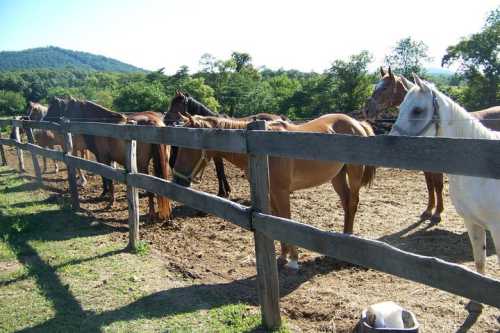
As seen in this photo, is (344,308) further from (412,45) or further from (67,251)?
(412,45)

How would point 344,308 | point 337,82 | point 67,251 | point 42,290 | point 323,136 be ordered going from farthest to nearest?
point 337,82
point 67,251
point 42,290
point 344,308
point 323,136

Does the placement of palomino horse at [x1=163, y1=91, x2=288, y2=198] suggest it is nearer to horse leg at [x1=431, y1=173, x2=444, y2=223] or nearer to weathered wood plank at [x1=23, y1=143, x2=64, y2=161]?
weathered wood plank at [x1=23, y1=143, x2=64, y2=161]

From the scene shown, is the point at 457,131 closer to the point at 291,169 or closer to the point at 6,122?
the point at 291,169

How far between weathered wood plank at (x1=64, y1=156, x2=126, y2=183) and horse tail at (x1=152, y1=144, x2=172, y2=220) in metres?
1.12

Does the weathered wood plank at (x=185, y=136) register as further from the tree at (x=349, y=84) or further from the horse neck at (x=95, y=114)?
the tree at (x=349, y=84)

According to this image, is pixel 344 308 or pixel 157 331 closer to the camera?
pixel 157 331

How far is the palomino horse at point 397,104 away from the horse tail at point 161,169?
11.7 ft

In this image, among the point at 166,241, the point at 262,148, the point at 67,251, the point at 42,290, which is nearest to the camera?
the point at 262,148

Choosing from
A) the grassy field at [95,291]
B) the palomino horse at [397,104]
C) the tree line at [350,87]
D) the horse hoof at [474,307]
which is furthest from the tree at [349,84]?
the horse hoof at [474,307]

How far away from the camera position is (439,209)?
5.90 meters

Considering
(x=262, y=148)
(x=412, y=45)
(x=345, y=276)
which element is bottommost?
(x=345, y=276)

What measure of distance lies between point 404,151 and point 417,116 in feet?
4.93

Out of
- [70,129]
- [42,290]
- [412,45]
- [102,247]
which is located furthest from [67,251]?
[412,45]

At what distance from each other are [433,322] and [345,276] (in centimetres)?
114
